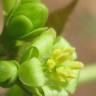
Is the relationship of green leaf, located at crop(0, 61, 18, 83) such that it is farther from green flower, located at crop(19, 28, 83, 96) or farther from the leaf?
the leaf

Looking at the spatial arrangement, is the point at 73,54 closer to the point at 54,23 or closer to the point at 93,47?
the point at 54,23

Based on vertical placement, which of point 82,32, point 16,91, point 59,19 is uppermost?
point 16,91

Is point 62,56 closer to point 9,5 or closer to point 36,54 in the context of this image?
point 36,54

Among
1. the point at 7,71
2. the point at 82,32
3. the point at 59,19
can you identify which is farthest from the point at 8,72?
the point at 82,32

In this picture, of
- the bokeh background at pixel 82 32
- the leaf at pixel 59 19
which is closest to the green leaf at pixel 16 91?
the leaf at pixel 59 19

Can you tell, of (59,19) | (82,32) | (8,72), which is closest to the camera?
(8,72)

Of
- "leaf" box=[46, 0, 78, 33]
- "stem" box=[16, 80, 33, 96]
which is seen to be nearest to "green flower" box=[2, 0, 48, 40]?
"stem" box=[16, 80, 33, 96]

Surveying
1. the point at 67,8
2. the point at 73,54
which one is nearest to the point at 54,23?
the point at 67,8

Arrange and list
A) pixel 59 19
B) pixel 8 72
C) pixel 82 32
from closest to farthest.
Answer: pixel 8 72 < pixel 59 19 < pixel 82 32
